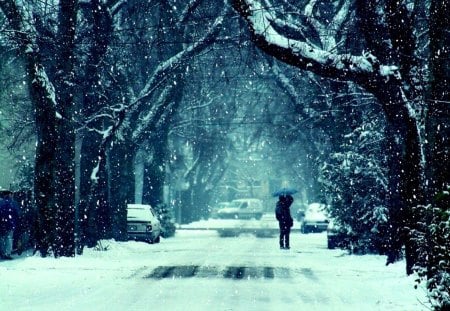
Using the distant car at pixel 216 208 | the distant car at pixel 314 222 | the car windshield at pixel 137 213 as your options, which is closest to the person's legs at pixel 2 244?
the car windshield at pixel 137 213

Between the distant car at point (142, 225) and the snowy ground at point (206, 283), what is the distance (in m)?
8.06

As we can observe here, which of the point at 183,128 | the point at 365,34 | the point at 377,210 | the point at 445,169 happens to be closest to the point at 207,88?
the point at 183,128

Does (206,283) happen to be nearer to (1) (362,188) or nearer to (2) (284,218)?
(1) (362,188)

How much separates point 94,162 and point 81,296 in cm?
1328

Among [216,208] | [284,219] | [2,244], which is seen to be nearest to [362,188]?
[284,219]

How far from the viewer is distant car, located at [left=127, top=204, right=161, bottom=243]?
106ft

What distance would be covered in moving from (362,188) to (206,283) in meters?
9.40

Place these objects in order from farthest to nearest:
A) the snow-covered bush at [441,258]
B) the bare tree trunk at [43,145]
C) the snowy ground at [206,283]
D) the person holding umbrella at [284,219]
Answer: the person holding umbrella at [284,219]
the bare tree trunk at [43,145]
the snowy ground at [206,283]
the snow-covered bush at [441,258]

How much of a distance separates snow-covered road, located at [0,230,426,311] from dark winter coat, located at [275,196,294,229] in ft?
15.9

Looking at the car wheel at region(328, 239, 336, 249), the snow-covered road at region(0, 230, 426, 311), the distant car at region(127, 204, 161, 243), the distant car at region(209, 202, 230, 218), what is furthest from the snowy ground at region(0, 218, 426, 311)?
the distant car at region(209, 202, 230, 218)

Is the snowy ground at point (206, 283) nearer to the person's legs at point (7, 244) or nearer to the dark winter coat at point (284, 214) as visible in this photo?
the person's legs at point (7, 244)

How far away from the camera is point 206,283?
1529 centimetres

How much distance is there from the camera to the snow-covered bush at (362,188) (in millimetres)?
22922

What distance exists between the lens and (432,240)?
1018 cm
